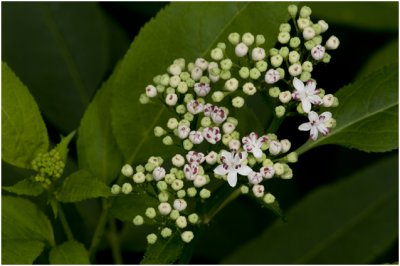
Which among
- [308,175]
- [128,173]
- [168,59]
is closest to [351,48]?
[308,175]

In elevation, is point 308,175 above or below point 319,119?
below

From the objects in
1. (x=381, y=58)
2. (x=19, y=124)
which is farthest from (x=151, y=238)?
(x=381, y=58)

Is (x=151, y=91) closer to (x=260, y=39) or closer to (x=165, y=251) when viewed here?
(x=260, y=39)

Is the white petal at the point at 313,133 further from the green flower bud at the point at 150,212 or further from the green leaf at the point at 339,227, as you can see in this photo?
the green leaf at the point at 339,227

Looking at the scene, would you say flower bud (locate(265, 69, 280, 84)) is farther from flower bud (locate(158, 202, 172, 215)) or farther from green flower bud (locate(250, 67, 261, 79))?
flower bud (locate(158, 202, 172, 215))

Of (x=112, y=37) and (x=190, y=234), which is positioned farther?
(x=112, y=37)

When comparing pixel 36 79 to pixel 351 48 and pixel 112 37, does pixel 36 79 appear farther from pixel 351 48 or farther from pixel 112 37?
pixel 351 48
